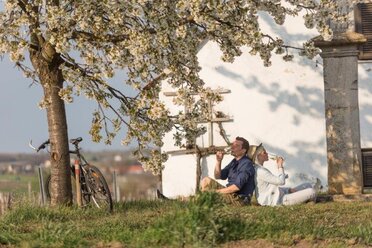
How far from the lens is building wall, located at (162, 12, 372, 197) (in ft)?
64.6

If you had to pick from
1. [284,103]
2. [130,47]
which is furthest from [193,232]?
[284,103]

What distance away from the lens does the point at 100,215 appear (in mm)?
13539

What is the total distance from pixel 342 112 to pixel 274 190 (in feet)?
12.8

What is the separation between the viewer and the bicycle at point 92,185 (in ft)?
46.2

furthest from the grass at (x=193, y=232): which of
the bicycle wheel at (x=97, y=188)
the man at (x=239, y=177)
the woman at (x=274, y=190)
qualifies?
the woman at (x=274, y=190)

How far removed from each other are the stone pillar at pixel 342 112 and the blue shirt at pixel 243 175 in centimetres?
470

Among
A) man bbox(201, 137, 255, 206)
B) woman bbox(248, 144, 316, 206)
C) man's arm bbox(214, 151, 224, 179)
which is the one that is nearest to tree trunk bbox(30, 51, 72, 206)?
man bbox(201, 137, 255, 206)

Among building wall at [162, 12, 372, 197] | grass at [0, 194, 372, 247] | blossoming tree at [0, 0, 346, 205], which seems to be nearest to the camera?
grass at [0, 194, 372, 247]

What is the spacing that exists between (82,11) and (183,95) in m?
Result: 2.32

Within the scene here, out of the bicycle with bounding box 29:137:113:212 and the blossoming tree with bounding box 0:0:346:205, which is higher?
the blossoming tree with bounding box 0:0:346:205

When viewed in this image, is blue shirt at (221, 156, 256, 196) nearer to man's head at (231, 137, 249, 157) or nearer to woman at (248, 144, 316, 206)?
man's head at (231, 137, 249, 157)

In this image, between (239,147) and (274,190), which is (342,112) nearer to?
(274,190)

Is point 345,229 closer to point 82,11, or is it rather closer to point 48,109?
point 82,11

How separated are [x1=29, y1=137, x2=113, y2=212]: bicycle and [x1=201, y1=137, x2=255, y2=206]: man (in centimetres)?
162
